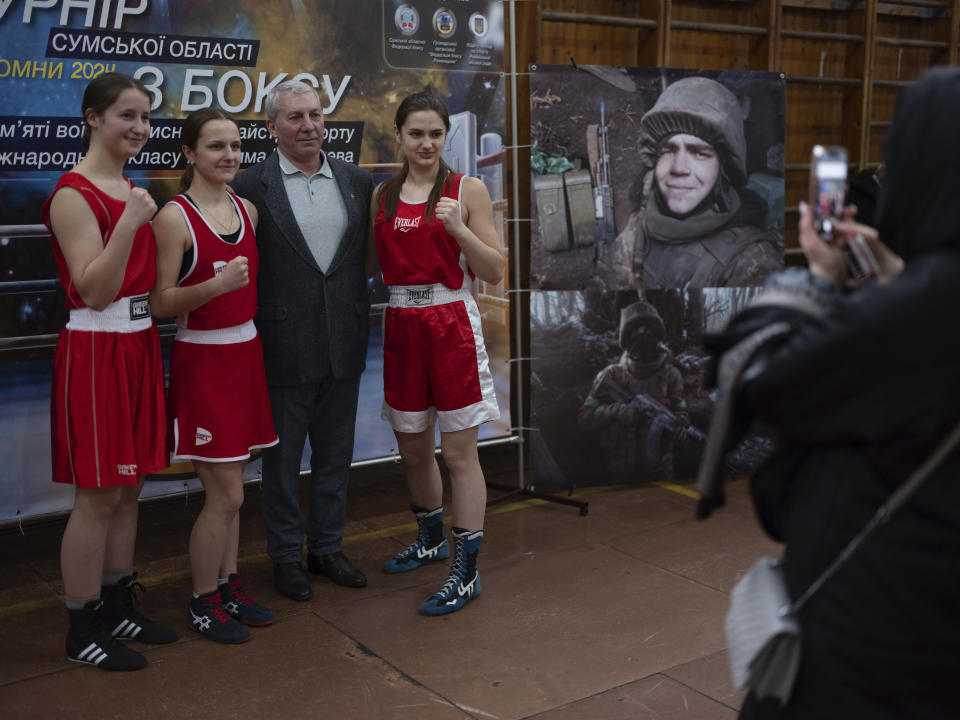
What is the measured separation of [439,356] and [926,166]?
79.4 inches

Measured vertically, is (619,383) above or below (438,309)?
below

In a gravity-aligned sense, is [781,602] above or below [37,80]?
below

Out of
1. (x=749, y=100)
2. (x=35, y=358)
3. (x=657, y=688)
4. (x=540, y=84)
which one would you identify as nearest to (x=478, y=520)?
(x=657, y=688)

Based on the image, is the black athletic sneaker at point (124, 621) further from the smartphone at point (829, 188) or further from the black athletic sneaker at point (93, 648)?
the smartphone at point (829, 188)

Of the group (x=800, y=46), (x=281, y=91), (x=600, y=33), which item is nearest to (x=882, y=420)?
(x=281, y=91)

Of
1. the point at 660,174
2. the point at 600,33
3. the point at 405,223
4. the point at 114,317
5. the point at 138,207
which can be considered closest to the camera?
the point at 138,207

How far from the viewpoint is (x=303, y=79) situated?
352 cm

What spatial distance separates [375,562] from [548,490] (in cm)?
94

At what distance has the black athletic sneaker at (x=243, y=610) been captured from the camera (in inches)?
116

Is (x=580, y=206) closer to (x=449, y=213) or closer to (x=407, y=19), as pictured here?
(x=407, y=19)

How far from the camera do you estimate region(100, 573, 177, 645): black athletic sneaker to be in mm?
2811

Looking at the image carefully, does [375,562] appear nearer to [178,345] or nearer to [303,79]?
[178,345]

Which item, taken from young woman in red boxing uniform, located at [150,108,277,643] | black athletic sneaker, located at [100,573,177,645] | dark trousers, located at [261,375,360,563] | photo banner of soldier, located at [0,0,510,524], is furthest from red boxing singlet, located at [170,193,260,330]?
black athletic sneaker, located at [100,573,177,645]

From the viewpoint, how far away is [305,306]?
119 inches
